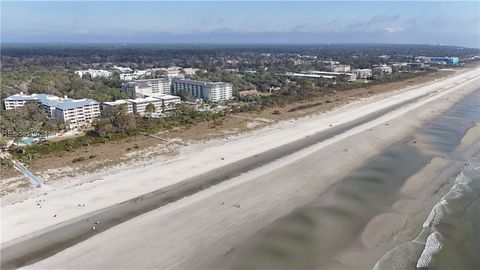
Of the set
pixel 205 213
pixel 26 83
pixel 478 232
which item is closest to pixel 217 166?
pixel 205 213

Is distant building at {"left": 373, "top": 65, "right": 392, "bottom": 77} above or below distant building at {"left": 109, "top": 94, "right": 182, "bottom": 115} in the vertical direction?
above

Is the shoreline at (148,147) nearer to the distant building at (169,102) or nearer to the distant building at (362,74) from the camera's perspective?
the distant building at (169,102)

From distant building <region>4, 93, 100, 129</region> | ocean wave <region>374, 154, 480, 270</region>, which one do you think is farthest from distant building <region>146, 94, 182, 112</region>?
ocean wave <region>374, 154, 480, 270</region>

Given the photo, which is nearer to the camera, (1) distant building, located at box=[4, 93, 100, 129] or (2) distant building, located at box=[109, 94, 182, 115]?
(1) distant building, located at box=[4, 93, 100, 129]

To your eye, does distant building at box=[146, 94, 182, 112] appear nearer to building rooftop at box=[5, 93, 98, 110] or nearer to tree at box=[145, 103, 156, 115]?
tree at box=[145, 103, 156, 115]

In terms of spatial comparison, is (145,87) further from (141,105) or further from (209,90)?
(141,105)

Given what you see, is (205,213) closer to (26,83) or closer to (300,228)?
(300,228)
